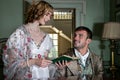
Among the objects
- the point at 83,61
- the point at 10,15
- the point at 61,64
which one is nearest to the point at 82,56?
the point at 83,61

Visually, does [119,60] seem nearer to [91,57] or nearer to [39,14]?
[91,57]

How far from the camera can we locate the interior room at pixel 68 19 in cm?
430

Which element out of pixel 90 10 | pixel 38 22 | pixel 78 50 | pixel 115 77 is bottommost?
pixel 115 77

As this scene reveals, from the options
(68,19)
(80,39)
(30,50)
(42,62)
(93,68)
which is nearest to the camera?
(42,62)

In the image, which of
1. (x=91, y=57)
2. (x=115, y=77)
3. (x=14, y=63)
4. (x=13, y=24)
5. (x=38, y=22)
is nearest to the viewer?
(x=14, y=63)

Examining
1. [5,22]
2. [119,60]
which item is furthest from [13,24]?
[119,60]

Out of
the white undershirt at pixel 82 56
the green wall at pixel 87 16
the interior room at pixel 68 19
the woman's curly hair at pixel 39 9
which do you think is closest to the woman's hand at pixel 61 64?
the woman's curly hair at pixel 39 9

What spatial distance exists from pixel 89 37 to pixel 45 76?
2.92ft

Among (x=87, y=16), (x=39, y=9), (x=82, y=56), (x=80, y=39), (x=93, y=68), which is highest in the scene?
(x=87, y=16)

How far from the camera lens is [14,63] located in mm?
2002

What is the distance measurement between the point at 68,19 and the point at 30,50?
7.50ft

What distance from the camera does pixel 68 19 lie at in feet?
14.2

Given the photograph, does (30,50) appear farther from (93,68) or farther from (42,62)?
(93,68)

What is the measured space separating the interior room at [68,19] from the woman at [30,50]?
211 cm
